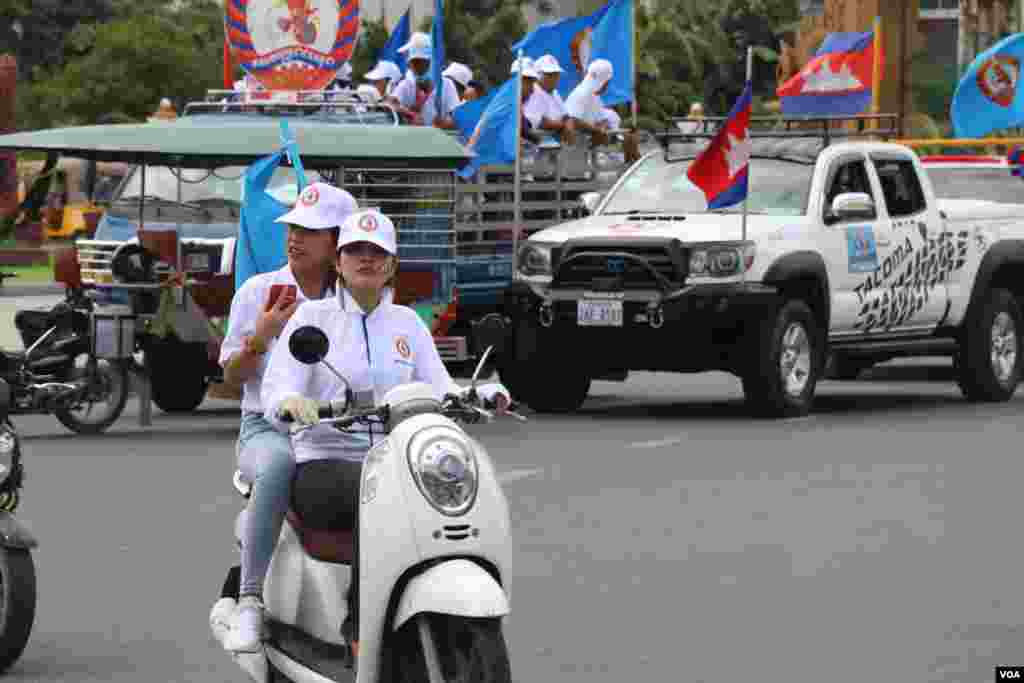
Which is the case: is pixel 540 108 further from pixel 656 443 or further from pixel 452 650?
pixel 452 650

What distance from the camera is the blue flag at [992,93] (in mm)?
27984

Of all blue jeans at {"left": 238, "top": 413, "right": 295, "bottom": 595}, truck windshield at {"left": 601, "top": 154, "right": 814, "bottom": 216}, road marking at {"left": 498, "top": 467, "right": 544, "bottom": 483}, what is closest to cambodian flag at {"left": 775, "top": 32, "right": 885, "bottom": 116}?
truck windshield at {"left": 601, "top": 154, "right": 814, "bottom": 216}

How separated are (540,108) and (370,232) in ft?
48.1

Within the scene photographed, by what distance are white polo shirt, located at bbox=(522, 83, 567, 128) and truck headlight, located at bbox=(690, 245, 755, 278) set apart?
13.9 ft

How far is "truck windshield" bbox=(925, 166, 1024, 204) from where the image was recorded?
73.4 ft

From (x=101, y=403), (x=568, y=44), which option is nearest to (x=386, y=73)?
(x=568, y=44)

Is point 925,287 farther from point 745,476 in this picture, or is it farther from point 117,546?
point 117,546

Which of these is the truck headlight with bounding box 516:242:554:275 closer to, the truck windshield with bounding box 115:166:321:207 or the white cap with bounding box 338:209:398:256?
the truck windshield with bounding box 115:166:321:207

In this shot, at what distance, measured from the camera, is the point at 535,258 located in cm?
1856

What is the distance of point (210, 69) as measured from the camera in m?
60.4

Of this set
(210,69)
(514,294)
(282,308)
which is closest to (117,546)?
(282,308)

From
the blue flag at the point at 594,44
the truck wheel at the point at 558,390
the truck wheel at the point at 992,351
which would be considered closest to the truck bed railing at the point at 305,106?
the blue flag at the point at 594,44

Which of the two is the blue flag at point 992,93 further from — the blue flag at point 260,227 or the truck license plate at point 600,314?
the blue flag at point 260,227

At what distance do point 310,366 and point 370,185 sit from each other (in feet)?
37.4
